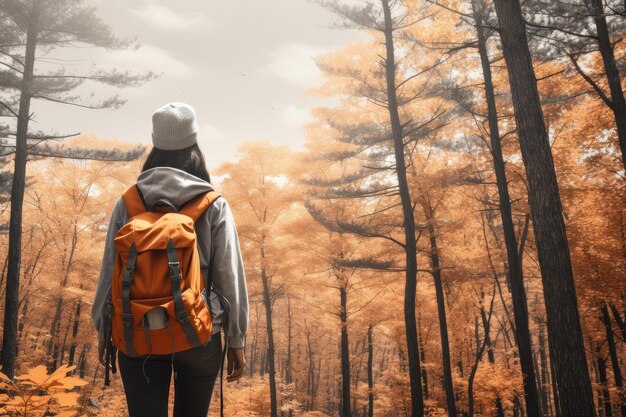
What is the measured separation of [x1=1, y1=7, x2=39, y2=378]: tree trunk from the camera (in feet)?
27.7

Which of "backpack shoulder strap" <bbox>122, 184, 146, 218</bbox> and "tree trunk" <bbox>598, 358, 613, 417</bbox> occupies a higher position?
"backpack shoulder strap" <bbox>122, 184, 146, 218</bbox>

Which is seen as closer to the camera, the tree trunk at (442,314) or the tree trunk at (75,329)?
the tree trunk at (442,314)

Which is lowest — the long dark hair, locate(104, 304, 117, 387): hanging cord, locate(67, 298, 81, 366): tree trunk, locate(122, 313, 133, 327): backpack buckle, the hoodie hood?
locate(67, 298, 81, 366): tree trunk

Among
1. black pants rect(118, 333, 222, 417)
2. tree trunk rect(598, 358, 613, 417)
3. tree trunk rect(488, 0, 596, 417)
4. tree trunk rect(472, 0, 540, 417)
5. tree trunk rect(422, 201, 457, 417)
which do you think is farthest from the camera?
tree trunk rect(598, 358, 613, 417)

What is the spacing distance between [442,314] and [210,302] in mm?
10123

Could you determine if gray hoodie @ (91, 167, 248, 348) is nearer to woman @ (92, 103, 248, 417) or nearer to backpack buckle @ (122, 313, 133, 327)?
woman @ (92, 103, 248, 417)

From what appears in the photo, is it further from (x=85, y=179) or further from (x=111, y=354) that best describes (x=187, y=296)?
(x=85, y=179)

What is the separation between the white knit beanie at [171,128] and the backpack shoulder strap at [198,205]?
33cm

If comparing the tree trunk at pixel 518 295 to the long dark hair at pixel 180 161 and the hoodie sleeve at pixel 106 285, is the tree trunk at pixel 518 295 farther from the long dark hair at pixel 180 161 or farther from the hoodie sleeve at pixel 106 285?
the hoodie sleeve at pixel 106 285

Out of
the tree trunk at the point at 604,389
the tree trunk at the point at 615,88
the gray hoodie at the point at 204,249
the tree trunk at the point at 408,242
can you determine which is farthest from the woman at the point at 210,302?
the tree trunk at the point at 604,389

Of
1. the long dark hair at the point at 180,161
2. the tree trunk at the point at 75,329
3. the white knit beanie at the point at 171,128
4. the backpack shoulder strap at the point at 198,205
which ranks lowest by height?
the tree trunk at the point at 75,329

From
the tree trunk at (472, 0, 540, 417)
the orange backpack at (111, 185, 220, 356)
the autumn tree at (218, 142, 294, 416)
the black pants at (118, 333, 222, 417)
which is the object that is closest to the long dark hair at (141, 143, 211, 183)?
the orange backpack at (111, 185, 220, 356)

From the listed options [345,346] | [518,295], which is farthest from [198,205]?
[345,346]

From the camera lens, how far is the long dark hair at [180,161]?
5.76 feet
